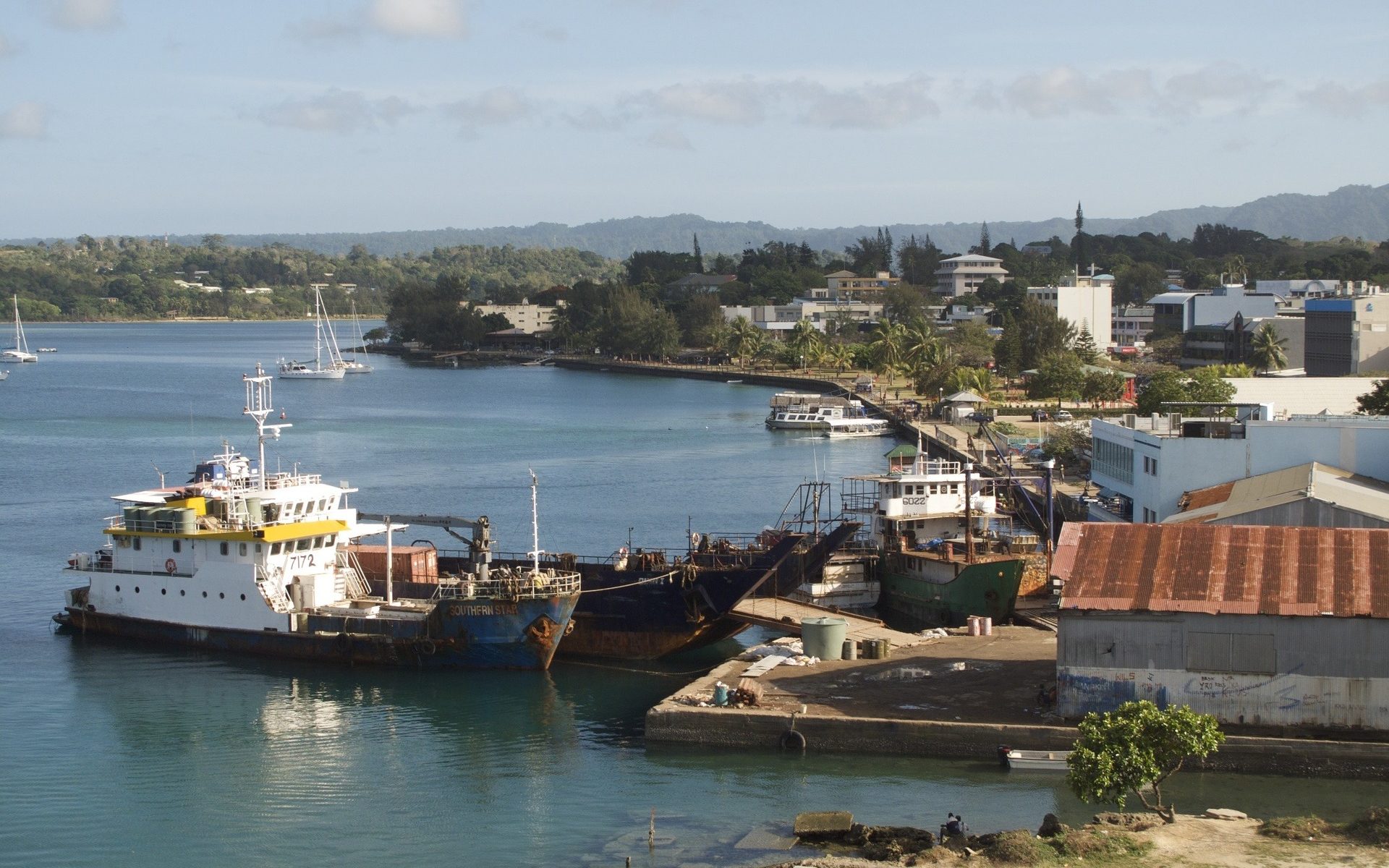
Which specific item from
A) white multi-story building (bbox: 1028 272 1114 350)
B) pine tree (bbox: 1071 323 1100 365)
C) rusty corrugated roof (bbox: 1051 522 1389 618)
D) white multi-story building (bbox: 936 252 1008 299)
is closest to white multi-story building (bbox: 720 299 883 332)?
white multi-story building (bbox: 936 252 1008 299)

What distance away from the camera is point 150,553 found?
1332 inches

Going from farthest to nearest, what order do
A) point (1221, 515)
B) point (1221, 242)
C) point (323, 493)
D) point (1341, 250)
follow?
point (1221, 242) → point (1341, 250) → point (323, 493) → point (1221, 515)

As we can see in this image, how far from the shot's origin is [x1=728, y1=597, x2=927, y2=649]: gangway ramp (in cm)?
2964

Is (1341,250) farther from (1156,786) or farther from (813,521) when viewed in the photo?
(1156,786)

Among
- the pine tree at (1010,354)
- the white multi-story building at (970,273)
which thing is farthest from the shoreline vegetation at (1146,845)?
the white multi-story building at (970,273)

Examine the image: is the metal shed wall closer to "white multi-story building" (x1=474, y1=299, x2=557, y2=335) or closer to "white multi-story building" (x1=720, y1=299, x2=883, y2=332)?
"white multi-story building" (x1=720, y1=299, x2=883, y2=332)

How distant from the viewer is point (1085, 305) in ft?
391

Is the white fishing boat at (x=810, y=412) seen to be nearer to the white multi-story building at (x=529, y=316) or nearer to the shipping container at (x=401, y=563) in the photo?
the shipping container at (x=401, y=563)

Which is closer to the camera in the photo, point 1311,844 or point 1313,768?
point 1311,844

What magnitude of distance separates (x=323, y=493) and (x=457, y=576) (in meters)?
3.49

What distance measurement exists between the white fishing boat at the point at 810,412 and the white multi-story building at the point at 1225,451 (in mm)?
41888

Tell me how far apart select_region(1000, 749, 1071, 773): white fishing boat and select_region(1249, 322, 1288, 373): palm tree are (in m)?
59.5

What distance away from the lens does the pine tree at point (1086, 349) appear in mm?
93062

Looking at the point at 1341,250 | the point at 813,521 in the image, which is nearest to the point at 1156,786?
the point at 813,521
